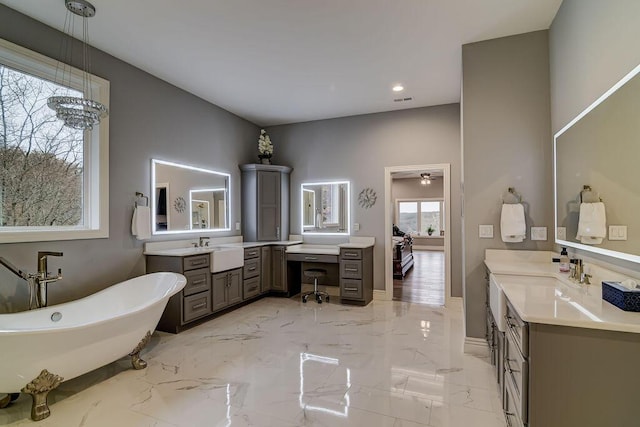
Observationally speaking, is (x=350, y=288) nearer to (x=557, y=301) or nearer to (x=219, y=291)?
(x=219, y=291)

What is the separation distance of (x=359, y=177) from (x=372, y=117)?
1053mm

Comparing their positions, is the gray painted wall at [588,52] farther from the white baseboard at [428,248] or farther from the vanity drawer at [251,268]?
the white baseboard at [428,248]

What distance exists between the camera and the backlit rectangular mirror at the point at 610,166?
5.36ft

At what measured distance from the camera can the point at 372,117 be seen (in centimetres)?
548

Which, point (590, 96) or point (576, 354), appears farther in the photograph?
point (590, 96)

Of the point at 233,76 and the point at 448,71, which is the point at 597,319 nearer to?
the point at 448,71

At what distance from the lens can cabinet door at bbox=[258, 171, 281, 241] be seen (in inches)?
221

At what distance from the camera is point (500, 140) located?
10.3ft

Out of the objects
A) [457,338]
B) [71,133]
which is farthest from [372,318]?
[71,133]

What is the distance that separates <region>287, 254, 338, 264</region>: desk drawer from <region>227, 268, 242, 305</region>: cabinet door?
96cm

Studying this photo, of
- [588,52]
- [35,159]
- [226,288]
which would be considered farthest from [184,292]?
[588,52]

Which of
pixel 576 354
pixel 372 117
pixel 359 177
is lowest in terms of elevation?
pixel 576 354

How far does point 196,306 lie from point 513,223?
3.65m

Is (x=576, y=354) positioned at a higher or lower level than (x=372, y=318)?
higher
